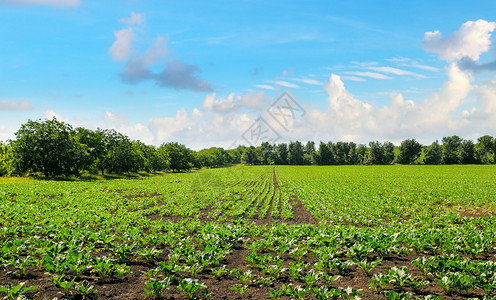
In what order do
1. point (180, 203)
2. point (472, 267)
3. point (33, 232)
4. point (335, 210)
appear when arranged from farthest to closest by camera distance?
point (180, 203) < point (335, 210) < point (33, 232) < point (472, 267)

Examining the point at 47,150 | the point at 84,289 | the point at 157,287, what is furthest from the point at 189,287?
the point at 47,150

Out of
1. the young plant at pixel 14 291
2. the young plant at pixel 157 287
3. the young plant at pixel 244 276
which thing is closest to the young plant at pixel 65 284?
the young plant at pixel 14 291

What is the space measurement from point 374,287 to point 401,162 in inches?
6033

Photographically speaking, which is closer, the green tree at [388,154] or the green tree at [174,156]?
the green tree at [174,156]

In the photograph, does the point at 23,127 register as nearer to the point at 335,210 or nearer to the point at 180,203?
the point at 180,203

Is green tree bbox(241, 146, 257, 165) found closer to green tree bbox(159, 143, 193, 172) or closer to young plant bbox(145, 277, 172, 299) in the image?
green tree bbox(159, 143, 193, 172)

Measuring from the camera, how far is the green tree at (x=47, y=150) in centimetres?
4856

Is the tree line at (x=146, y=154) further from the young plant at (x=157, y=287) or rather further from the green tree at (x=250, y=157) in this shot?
the young plant at (x=157, y=287)

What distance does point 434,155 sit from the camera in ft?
437

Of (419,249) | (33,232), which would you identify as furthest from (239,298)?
(33,232)

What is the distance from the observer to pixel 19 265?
26.3ft

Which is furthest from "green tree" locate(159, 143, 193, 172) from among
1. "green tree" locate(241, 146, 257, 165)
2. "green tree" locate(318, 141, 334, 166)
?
"green tree" locate(318, 141, 334, 166)

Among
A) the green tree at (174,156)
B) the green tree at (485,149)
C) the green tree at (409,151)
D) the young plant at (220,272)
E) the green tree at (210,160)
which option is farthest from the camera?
the green tree at (210,160)

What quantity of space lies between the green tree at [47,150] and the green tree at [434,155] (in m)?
138
